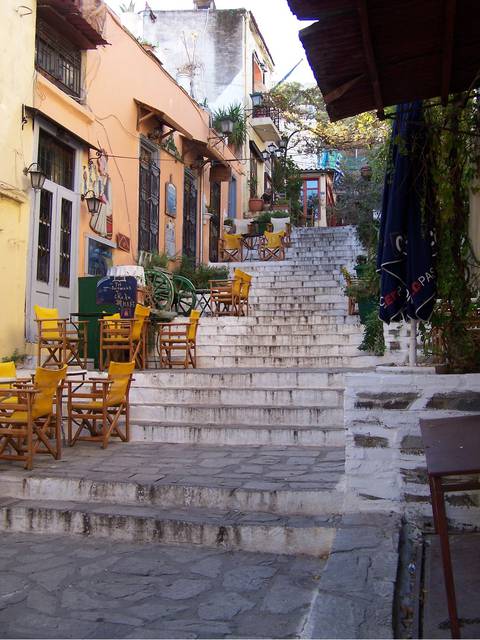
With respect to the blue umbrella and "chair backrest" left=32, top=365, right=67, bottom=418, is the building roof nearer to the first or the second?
the blue umbrella

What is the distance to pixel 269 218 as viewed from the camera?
18281 mm

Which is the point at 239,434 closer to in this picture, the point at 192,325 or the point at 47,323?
the point at 192,325

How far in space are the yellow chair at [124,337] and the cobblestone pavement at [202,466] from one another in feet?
7.25

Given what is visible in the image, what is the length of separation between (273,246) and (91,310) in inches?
305

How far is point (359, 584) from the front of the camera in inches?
107

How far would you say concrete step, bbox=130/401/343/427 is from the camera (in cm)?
588

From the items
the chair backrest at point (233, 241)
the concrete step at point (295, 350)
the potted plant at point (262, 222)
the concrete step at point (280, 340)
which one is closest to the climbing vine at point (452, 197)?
the concrete step at point (295, 350)

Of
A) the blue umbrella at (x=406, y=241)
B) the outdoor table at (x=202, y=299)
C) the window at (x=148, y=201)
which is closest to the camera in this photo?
the blue umbrella at (x=406, y=241)

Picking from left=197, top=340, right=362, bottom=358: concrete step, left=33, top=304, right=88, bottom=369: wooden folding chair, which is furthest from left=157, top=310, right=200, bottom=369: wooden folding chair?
left=33, top=304, right=88, bottom=369: wooden folding chair

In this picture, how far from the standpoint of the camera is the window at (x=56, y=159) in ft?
30.2

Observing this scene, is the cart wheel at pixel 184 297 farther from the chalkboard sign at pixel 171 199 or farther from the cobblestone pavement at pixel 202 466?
the cobblestone pavement at pixel 202 466

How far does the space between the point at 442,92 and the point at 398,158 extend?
1.47 ft

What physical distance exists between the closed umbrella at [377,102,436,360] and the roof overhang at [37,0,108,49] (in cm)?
730

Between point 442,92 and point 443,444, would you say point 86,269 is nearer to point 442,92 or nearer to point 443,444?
point 442,92
